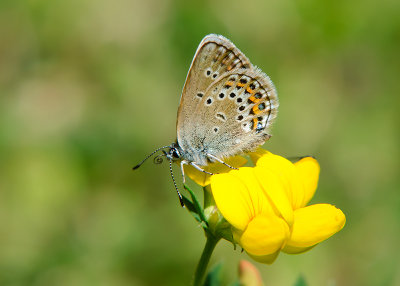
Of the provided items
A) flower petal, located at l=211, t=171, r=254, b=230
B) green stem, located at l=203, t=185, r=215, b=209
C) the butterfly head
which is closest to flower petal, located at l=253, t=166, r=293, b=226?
flower petal, located at l=211, t=171, r=254, b=230

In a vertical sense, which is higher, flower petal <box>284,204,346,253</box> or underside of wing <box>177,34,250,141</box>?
underside of wing <box>177,34,250,141</box>

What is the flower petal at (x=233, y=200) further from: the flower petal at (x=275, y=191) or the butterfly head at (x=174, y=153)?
the butterfly head at (x=174, y=153)

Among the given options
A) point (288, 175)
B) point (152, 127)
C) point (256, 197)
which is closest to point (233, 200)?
point (256, 197)

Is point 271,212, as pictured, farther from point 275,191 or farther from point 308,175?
point 308,175

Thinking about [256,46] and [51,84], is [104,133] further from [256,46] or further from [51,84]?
[256,46]

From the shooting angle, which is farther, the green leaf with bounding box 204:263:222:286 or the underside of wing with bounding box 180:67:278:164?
the underside of wing with bounding box 180:67:278:164

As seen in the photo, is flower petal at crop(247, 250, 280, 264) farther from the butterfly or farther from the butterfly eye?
the butterfly eye

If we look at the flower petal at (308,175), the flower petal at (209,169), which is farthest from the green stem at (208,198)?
the flower petal at (308,175)
